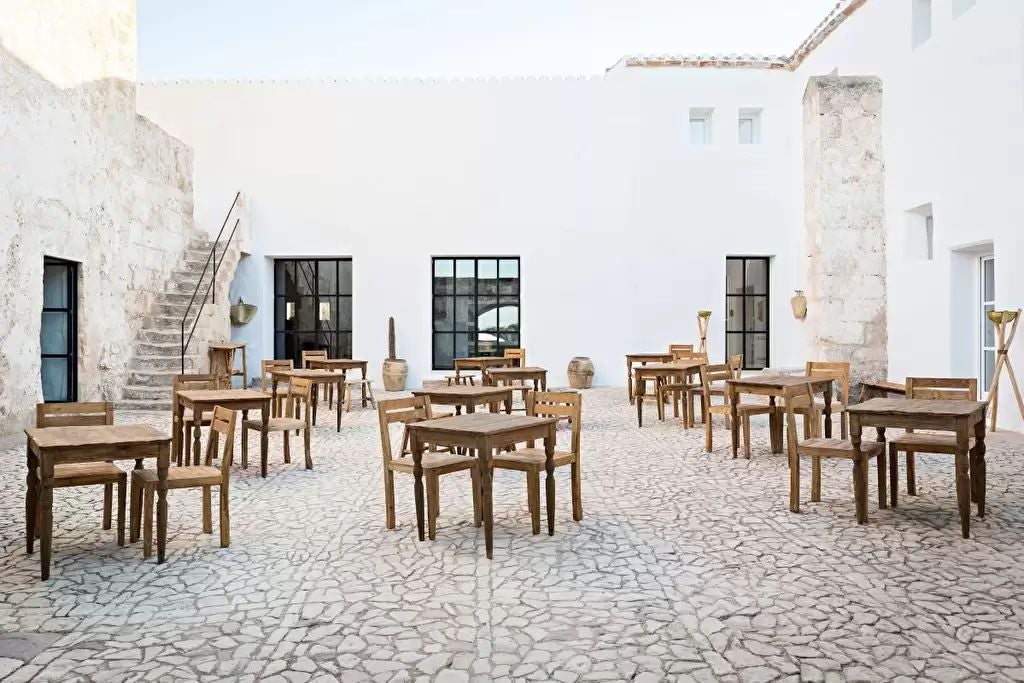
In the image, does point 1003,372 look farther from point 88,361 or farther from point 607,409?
point 88,361

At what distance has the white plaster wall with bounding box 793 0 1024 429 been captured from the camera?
823cm

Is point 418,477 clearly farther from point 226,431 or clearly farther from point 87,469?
point 87,469

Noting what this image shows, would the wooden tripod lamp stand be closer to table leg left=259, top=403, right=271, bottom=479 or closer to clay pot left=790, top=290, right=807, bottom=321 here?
clay pot left=790, top=290, right=807, bottom=321

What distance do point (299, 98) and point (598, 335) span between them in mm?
6246

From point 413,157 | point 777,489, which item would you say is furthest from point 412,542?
point 413,157

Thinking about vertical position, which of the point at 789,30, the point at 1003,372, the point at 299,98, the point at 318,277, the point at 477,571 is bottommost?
the point at 477,571

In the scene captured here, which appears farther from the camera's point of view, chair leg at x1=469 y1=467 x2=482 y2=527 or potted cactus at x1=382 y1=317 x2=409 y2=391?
potted cactus at x1=382 y1=317 x2=409 y2=391

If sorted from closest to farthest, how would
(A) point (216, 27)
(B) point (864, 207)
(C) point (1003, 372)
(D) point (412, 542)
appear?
1. (D) point (412, 542)
2. (C) point (1003, 372)
3. (B) point (864, 207)
4. (A) point (216, 27)

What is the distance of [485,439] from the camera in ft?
14.1

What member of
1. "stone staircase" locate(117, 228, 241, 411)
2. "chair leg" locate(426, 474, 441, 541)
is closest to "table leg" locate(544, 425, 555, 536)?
"chair leg" locate(426, 474, 441, 541)

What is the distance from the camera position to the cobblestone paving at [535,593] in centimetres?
296

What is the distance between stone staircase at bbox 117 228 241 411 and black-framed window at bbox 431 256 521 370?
332 cm

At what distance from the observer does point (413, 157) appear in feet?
45.9

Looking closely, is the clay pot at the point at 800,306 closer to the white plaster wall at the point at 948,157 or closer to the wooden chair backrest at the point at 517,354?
the white plaster wall at the point at 948,157
